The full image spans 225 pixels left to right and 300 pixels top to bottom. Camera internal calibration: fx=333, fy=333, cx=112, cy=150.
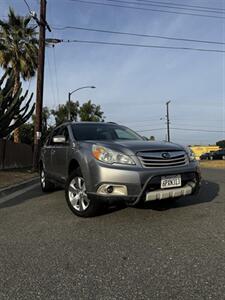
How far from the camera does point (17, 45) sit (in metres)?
25.6

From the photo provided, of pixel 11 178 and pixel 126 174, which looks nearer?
→ pixel 126 174

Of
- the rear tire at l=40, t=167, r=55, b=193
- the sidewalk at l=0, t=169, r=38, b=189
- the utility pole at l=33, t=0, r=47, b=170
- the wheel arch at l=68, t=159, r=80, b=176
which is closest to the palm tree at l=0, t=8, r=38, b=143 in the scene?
the utility pole at l=33, t=0, r=47, b=170

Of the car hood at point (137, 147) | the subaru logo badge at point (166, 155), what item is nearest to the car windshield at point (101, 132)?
the car hood at point (137, 147)

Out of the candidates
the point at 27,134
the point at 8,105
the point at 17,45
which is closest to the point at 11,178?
the point at 8,105

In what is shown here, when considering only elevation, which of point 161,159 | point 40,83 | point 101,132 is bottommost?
point 161,159

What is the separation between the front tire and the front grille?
996 millimetres

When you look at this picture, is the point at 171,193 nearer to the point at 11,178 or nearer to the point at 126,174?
the point at 126,174

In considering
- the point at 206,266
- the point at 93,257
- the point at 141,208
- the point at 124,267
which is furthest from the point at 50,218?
the point at 206,266

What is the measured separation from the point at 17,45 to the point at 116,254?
2476 centimetres

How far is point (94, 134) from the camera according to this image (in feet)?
21.3

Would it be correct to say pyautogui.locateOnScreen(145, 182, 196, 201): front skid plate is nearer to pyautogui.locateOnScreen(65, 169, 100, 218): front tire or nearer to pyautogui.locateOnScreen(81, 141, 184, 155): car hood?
pyautogui.locateOnScreen(81, 141, 184, 155): car hood

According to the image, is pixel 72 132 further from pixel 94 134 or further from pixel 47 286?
pixel 47 286

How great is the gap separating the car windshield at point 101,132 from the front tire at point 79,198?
91 cm

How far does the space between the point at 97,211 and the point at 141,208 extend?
0.98 m
